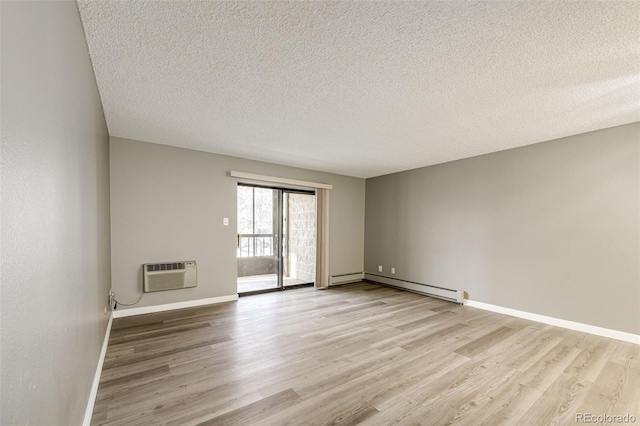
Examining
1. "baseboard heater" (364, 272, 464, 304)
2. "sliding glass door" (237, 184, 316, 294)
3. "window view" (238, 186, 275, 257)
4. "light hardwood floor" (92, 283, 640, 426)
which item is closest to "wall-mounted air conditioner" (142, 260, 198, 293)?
"light hardwood floor" (92, 283, 640, 426)

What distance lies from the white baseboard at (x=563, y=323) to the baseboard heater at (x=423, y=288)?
0.17 m

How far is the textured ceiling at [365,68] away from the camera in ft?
5.16

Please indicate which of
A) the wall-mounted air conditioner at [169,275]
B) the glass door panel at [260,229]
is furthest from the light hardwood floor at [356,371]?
the glass door panel at [260,229]

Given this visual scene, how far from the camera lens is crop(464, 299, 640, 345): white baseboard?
318cm

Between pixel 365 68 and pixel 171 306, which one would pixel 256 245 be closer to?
pixel 171 306

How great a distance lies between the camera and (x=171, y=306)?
409 centimetres

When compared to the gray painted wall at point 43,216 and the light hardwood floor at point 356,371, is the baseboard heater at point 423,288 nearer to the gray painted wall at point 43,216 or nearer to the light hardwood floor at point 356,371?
the light hardwood floor at point 356,371

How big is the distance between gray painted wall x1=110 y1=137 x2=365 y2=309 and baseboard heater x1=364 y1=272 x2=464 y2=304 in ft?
10.2

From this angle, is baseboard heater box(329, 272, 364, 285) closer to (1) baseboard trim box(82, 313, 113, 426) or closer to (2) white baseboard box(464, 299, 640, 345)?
(2) white baseboard box(464, 299, 640, 345)

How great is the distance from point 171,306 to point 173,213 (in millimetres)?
1364

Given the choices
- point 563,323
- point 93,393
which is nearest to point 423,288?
point 563,323

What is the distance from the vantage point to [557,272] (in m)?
3.68

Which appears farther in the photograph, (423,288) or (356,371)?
(423,288)

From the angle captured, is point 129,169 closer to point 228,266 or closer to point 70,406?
point 228,266
